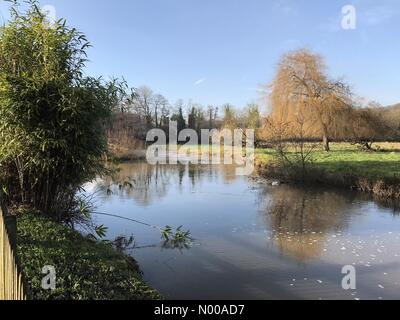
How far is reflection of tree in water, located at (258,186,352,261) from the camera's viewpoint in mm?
7129

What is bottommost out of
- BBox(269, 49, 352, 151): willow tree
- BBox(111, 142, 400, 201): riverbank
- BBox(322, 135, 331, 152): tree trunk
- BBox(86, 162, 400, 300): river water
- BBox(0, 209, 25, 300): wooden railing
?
BBox(86, 162, 400, 300): river water

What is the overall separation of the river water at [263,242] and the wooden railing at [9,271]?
274 cm

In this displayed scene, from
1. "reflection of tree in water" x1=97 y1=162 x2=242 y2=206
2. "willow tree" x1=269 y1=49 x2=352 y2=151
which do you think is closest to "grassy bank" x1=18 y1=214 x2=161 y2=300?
"reflection of tree in water" x1=97 y1=162 x2=242 y2=206

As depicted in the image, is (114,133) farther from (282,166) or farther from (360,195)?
(360,195)

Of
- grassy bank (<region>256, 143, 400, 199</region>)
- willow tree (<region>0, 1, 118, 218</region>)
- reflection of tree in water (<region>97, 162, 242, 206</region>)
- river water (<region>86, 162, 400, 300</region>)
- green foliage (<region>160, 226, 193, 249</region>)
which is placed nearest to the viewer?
river water (<region>86, 162, 400, 300</region>)

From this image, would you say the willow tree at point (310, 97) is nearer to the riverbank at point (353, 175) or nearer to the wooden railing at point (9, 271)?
the riverbank at point (353, 175)

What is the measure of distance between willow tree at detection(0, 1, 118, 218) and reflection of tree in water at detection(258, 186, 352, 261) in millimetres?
4060

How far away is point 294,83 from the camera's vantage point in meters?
25.3

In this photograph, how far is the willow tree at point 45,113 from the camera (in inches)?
234

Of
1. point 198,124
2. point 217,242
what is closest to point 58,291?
point 217,242

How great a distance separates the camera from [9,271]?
2320mm

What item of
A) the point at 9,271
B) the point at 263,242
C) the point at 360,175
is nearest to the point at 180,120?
the point at 360,175

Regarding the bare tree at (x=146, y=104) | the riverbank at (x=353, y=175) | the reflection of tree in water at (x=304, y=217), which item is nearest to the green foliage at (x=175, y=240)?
the reflection of tree in water at (x=304, y=217)

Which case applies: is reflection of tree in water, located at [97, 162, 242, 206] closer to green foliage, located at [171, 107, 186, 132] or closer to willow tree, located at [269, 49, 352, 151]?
willow tree, located at [269, 49, 352, 151]
